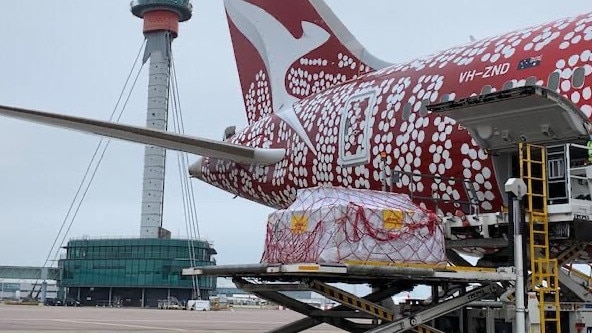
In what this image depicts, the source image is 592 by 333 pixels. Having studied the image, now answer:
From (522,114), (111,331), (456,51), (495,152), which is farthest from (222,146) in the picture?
(111,331)

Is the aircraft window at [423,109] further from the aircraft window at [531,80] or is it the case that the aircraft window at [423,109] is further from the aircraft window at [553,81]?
the aircraft window at [553,81]

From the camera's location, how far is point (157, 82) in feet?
348

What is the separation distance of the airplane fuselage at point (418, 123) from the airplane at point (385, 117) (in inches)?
0.8

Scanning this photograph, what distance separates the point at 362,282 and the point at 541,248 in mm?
2105

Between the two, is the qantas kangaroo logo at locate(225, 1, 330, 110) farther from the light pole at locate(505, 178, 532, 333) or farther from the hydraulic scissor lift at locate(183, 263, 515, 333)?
the light pole at locate(505, 178, 532, 333)

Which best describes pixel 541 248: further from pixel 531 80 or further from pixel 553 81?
pixel 531 80

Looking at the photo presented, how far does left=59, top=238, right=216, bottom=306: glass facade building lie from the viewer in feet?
314

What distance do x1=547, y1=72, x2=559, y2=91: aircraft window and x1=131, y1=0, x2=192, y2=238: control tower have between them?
8985 centimetres

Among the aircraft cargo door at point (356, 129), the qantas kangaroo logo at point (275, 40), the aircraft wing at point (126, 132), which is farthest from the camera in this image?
the qantas kangaroo logo at point (275, 40)

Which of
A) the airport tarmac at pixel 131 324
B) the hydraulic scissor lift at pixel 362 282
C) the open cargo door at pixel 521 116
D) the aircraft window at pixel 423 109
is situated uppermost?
the aircraft window at pixel 423 109

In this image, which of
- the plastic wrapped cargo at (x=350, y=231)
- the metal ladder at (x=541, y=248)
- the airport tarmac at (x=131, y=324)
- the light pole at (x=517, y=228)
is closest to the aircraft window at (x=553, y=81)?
the metal ladder at (x=541, y=248)

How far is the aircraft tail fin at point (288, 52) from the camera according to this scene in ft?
57.6

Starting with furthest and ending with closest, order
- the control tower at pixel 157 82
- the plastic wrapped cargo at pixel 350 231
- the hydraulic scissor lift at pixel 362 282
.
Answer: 1. the control tower at pixel 157 82
2. the plastic wrapped cargo at pixel 350 231
3. the hydraulic scissor lift at pixel 362 282

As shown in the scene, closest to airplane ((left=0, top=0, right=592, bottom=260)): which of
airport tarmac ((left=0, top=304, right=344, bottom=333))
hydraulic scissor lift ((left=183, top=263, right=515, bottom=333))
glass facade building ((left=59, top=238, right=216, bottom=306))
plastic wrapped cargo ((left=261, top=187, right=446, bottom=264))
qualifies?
hydraulic scissor lift ((left=183, top=263, right=515, bottom=333))
